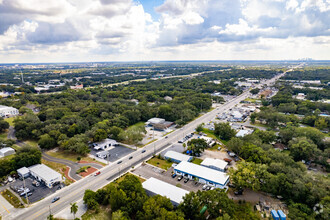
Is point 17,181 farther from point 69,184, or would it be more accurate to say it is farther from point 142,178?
point 142,178

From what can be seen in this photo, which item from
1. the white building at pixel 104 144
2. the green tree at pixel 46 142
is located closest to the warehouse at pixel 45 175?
the green tree at pixel 46 142

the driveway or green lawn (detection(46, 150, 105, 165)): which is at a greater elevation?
green lawn (detection(46, 150, 105, 165))

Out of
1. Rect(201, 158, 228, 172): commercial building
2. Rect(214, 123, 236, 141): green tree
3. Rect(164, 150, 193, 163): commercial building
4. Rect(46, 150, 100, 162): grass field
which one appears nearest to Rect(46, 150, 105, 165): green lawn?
Rect(46, 150, 100, 162): grass field

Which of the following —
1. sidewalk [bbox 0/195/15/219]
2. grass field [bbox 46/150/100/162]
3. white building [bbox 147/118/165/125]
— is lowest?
sidewalk [bbox 0/195/15/219]

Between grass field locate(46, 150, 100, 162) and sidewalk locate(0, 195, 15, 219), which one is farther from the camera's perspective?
grass field locate(46, 150, 100, 162)

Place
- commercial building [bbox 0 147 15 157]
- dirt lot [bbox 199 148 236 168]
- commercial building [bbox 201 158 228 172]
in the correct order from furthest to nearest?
dirt lot [bbox 199 148 236 168], commercial building [bbox 0 147 15 157], commercial building [bbox 201 158 228 172]

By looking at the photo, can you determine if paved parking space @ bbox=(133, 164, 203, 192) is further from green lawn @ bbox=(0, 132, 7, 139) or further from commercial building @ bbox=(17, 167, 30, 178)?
green lawn @ bbox=(0, 132, 7, 139)
